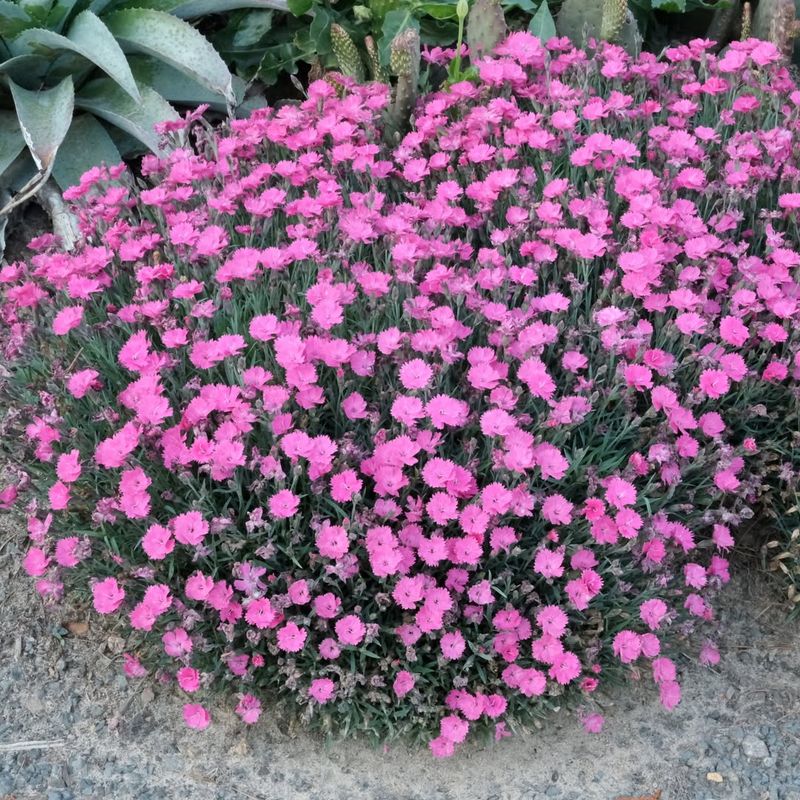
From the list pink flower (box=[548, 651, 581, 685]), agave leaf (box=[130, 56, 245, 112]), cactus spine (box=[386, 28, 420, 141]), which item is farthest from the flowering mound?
agave leaf (box=[130, 56, 245, 112])

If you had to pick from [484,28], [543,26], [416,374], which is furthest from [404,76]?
[416,374]

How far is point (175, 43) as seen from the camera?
328cm

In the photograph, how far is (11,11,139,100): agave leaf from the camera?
3.07 m

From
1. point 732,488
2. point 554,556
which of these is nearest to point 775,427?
point 732,488

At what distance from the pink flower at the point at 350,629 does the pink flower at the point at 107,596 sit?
452 mm

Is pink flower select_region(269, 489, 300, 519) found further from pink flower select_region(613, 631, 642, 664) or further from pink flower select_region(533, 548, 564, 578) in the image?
pink flower select_region(613, 631, 642, 664)

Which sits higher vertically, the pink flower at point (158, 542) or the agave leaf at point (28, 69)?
the agave leaf at point (28, 69)

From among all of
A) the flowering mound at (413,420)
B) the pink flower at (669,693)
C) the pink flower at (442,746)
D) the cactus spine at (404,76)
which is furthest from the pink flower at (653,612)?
the cactus spine at (404,76)

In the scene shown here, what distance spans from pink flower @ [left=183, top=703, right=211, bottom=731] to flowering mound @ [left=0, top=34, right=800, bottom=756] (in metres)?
0.01

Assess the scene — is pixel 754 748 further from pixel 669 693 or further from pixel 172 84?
pixel 172 84

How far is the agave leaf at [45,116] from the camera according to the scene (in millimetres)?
3107

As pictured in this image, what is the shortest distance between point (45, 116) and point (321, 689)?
Result: 212cm

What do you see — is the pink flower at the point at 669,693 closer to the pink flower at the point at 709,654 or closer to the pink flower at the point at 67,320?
the pink flower at the point at 709,654

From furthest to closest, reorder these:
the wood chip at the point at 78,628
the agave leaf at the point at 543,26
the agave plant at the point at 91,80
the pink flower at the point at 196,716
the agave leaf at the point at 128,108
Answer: the agave leaf at the point at 543,26
the agave leaf at the point at 128,108
the agave plant at the point at 91,80
the wood chip at the point at 78,628
the pink flower at the point at 196,716
